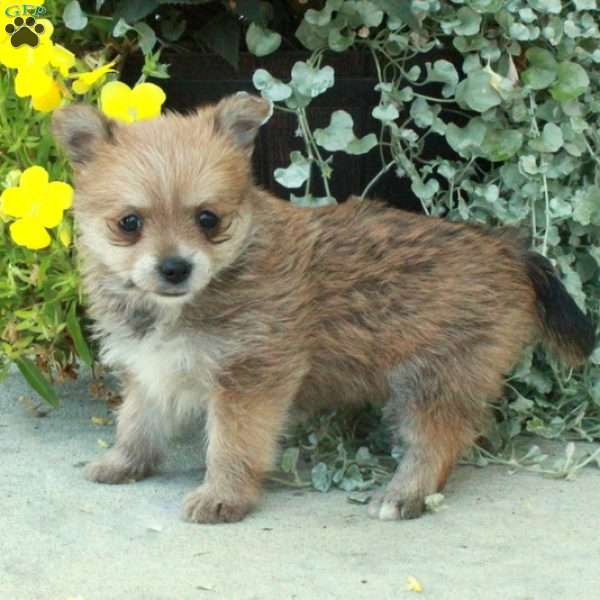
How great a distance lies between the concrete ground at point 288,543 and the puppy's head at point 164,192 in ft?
1.90

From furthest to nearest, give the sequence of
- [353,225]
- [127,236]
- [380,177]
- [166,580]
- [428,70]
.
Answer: [380,177]
[428,70]
[353,225]
[127,236]
[166,580]

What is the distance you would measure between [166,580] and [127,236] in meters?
0.81

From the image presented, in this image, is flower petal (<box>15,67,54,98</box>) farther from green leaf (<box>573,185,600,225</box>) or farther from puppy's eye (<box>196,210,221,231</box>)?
green leaf (<box>573,185,600,225</box>)

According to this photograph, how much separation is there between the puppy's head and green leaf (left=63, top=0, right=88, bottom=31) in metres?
0.64

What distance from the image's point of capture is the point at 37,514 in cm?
303

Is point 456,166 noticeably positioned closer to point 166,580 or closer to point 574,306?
point 574,306

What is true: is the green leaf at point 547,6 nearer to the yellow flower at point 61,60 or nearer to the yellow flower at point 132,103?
the yellow flower at point 132,103

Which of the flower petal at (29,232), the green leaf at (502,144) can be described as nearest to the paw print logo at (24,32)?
the flower petal at (29,232)

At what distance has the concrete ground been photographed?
2.58 meters

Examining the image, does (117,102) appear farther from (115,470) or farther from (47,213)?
(115,470)

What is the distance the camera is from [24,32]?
3443mm

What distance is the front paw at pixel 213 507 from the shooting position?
2.98 meters

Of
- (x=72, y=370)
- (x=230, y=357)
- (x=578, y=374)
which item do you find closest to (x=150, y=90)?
(x=230, y=357)

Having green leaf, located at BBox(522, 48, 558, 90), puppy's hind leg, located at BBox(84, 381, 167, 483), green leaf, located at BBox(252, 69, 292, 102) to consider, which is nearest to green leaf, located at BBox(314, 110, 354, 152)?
green leaf, located at BBox(252, 69, 292, 102)
